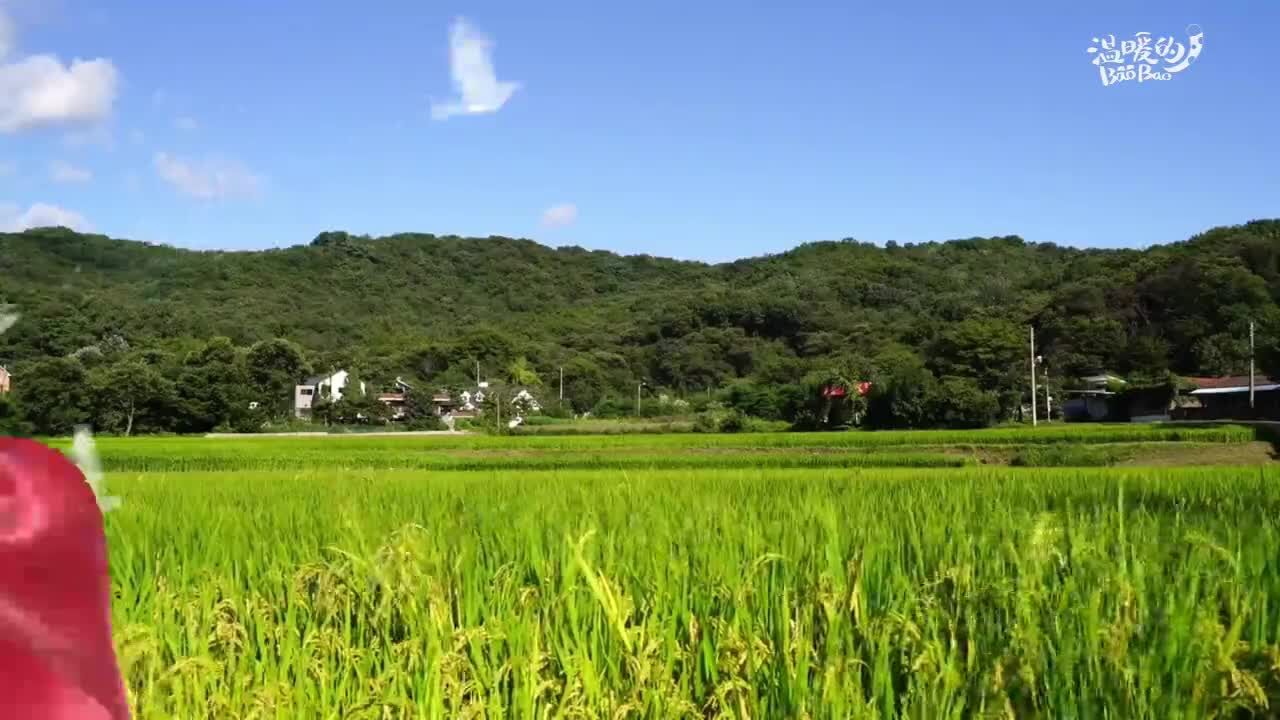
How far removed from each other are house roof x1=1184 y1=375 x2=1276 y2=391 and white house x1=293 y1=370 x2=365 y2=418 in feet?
138

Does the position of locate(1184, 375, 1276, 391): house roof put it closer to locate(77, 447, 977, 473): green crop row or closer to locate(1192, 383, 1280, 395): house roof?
locate(1192, 383, 1280, 395): house roof

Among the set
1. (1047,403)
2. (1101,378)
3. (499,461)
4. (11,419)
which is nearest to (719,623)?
(11,419)

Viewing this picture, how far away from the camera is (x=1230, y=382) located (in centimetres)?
4791

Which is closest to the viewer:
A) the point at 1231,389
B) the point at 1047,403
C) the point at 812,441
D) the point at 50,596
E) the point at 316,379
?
the point at 50,596

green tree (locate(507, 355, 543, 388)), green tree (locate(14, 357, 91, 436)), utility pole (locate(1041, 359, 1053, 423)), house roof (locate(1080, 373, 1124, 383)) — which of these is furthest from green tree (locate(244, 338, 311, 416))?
green tree (locate(14, 357, 91, 436))

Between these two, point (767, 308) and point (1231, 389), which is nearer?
point (1231, 389)

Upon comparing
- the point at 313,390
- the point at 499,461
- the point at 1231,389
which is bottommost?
the point at 499,461

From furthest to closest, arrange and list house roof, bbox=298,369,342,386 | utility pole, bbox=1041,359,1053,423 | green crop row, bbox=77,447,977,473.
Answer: house roof, bbox=298,369,342,386
utility pole, bbox=1041,359,1053,423
green crop row, bbox=77,447,977,473

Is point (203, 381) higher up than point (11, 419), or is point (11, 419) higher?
point (203, 381)

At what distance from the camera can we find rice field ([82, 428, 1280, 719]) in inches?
73.1

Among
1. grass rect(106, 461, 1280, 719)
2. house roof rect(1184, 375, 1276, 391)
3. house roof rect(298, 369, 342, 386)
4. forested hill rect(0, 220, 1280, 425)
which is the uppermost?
forested hill rect(0, 220, 1280, 425)

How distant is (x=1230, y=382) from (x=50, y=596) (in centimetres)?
5469

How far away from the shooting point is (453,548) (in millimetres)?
3164

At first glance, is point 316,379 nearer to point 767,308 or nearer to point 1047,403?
point 767,308
